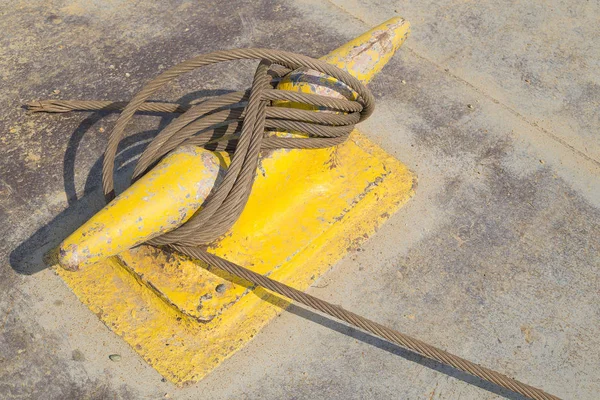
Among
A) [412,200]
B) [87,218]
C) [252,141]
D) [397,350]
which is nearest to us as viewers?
A: [252,141]

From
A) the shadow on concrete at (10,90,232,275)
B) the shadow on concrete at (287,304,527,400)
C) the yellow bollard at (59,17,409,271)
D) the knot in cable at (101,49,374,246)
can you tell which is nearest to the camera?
the yellow bollard at (59,17,409,271)

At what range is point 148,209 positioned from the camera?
157cm

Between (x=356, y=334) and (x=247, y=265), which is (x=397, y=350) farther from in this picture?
(x=247, y=265)

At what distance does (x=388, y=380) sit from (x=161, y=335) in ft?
2.22

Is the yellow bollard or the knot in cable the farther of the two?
the knot in cable

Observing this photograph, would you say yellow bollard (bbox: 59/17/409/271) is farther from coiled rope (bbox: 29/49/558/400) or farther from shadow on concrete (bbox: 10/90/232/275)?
shadow on concrete (bbox: 10/90/232/275)

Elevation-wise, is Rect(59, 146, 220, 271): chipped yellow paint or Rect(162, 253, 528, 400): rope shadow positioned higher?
Rect(59, 146, 220, 271): chipped yellow paint

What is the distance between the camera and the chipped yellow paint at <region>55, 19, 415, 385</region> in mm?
1791

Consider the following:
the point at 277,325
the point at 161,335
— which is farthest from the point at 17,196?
the point at 277,325

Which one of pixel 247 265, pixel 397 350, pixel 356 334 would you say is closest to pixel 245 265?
pixel 247 265

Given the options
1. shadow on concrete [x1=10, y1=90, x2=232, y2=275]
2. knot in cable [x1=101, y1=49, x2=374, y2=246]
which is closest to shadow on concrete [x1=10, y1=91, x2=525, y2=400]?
shadow on concrete [x1=10, y1=90, x2=232, y2=275]

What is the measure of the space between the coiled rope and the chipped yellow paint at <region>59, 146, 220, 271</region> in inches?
2.1

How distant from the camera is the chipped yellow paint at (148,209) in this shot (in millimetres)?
1513

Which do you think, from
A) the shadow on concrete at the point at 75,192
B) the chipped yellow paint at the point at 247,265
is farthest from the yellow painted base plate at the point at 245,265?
the shadow on concrete at the point at 75,192
